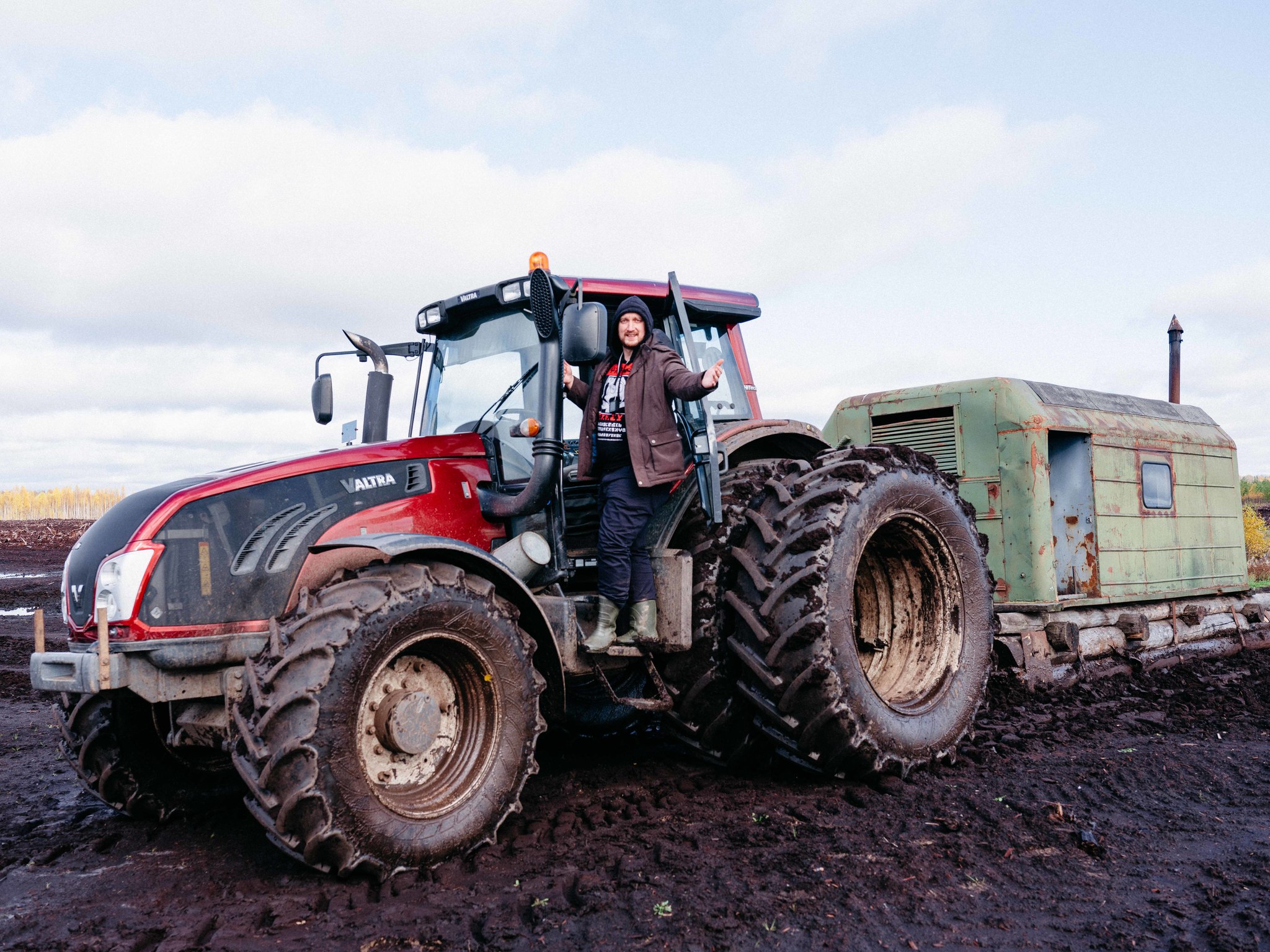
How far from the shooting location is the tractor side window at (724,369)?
5668 mm

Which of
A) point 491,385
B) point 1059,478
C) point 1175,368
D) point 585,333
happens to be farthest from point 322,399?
point 1175,368

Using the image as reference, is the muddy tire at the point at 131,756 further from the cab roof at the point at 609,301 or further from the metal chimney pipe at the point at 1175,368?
the metal chimney pipe at the point at 1175,368

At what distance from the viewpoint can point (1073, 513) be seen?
7898 mm

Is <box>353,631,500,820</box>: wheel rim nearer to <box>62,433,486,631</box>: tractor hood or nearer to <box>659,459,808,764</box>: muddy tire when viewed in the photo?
<box>62,433,486,631</box>: tractor hood

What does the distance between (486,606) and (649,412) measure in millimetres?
1286

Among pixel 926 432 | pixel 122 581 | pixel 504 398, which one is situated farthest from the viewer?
pixel 926 432

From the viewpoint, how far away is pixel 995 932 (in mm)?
3213

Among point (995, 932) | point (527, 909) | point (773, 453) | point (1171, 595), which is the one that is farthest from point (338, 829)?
point (1171, 595)

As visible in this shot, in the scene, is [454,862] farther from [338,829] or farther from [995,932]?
[995,932]

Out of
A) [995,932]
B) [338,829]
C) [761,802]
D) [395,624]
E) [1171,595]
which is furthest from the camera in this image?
[1171,595]

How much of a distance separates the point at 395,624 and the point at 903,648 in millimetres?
3180

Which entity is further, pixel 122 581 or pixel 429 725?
pixel 429 725

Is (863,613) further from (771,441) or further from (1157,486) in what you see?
(1157,486)

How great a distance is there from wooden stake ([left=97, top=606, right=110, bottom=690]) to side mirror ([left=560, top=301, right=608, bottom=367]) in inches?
80.8
